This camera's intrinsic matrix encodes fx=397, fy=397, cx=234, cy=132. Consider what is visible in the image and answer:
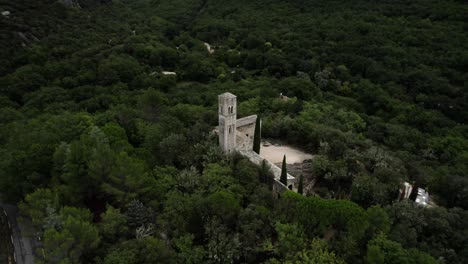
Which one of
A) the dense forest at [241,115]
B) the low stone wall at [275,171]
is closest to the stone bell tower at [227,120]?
the dense forest at [241,115]

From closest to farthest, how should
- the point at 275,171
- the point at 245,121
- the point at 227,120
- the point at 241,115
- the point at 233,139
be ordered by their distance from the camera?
the point at 275,171 → the point at 227,120 → the point at 233,139 → the point at 245,121 → the point at 241,115

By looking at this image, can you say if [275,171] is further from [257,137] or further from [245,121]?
[245,121]

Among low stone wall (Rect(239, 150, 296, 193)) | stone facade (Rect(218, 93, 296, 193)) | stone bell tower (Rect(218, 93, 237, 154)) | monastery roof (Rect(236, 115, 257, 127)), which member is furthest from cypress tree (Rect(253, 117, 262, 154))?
monastery roof (Rect(236, 115, 257, 127))

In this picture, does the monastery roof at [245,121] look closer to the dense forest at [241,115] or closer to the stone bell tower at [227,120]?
→ the dense forest at [241,115]

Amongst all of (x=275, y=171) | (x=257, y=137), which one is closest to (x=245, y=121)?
(x=257, y=137)

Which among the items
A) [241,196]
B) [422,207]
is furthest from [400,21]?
[241,196]
